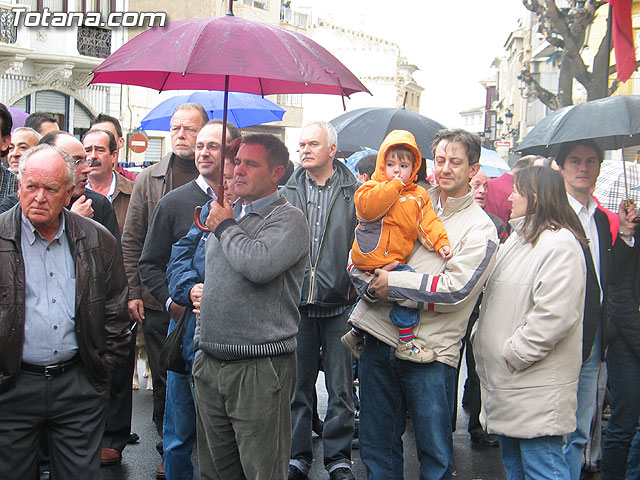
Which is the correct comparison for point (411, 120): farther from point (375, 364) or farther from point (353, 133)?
point (375, 364)

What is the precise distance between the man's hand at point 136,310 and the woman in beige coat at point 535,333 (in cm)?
242

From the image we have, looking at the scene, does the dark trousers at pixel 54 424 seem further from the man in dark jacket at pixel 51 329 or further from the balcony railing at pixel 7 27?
the balcony railing at pixel 7 27

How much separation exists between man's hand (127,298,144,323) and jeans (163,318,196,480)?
787mm

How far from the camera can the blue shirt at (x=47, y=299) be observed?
3.82 meters

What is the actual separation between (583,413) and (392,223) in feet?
5.66

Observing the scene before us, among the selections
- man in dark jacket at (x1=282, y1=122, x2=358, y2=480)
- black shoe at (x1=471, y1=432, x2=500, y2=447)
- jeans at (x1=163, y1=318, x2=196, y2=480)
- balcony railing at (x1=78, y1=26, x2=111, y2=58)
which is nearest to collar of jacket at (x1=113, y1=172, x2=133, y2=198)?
man in dark jacket at (x1=282, y1=122, x2=358, y2=480)

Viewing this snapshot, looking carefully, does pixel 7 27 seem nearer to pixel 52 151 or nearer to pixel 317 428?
pixel 317 428

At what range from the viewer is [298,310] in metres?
4.34

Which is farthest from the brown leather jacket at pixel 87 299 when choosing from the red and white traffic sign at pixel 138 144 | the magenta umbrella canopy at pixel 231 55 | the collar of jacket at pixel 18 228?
the red and white traffic sign at pixel 138 144

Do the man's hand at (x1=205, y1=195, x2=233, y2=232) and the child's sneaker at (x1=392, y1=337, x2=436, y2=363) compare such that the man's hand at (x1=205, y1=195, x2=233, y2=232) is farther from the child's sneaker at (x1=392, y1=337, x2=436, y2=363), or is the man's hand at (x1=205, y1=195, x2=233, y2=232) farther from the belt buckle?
the child's sneaker at (x1=392, y1=337, x2=436, y2=363)

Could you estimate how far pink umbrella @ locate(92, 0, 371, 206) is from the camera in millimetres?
3715

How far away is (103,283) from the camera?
4.07m

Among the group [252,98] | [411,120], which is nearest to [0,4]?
[252,98]

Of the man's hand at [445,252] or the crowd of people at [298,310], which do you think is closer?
the crowd of people at [298,310]
